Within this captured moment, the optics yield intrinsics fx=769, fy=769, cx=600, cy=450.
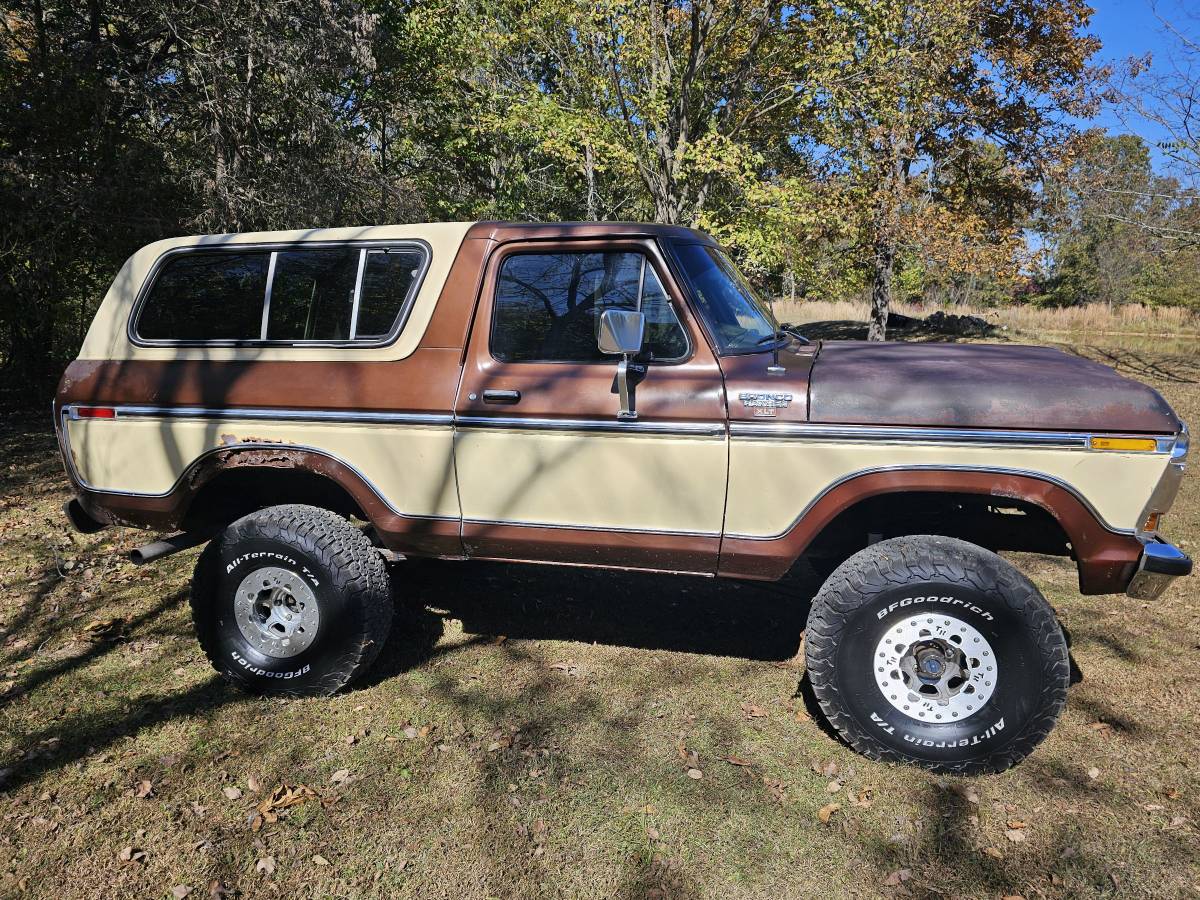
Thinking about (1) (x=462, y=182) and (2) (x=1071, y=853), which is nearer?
(2) (x=1071, y=853)

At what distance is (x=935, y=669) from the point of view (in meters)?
3.18

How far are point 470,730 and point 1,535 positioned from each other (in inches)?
193

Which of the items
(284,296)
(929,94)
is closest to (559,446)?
(284,296)

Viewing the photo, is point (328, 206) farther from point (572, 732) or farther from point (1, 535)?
point (572, 732)

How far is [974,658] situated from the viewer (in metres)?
3.16

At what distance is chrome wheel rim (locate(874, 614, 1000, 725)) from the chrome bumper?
0.62 meters

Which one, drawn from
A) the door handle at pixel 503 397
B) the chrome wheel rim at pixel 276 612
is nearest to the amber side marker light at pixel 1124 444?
the door handle at pixel 503 397

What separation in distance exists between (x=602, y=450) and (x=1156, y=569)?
2223 mm

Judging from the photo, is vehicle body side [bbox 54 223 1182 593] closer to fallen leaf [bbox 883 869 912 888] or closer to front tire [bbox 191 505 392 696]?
front tire [bbox 191 505 392 696]

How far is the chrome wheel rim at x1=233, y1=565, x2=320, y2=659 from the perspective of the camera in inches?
149

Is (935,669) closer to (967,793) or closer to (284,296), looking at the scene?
(967,793)

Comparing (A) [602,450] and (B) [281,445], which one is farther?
(B) [281,445]

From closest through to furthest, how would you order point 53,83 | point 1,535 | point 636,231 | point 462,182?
point 636,231
point 1,535
point 53,83
point 462,182

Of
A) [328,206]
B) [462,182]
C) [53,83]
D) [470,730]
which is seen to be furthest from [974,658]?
[462,182]
